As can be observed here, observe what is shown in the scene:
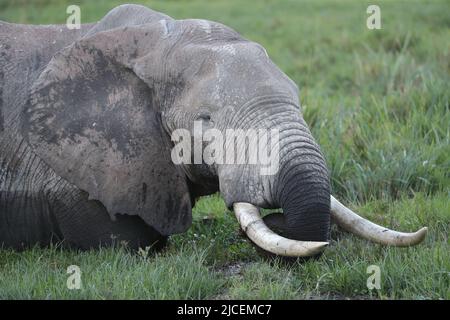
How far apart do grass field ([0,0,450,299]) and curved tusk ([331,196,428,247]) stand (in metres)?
0.12

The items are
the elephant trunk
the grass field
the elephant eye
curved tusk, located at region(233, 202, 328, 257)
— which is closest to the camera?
curved tusk, located at region(233, 202, 328, 257)

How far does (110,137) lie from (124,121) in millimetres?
127

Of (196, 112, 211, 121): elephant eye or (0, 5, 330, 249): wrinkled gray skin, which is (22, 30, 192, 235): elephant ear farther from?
(196, 112, 211, 121): elephant eye

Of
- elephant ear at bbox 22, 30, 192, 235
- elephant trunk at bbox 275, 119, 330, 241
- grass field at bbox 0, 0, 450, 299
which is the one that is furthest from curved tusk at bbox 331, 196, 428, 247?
elephant ear at bbox 22, 30, 192, 235

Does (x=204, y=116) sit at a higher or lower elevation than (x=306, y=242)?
higher

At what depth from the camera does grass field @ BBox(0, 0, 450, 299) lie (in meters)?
4.99

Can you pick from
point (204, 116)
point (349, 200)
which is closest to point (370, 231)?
point (204, 116)

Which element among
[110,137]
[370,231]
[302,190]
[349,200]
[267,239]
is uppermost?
[110,137]

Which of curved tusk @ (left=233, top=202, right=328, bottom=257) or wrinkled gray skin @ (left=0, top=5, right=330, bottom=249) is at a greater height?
wrinkled gray skin @ (left=0, top=5, right=330, bottom=249)

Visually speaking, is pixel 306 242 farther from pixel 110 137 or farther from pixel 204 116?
pixel 110 137

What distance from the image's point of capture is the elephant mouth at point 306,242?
4672mm

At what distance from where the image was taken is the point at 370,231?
5.32 meters
